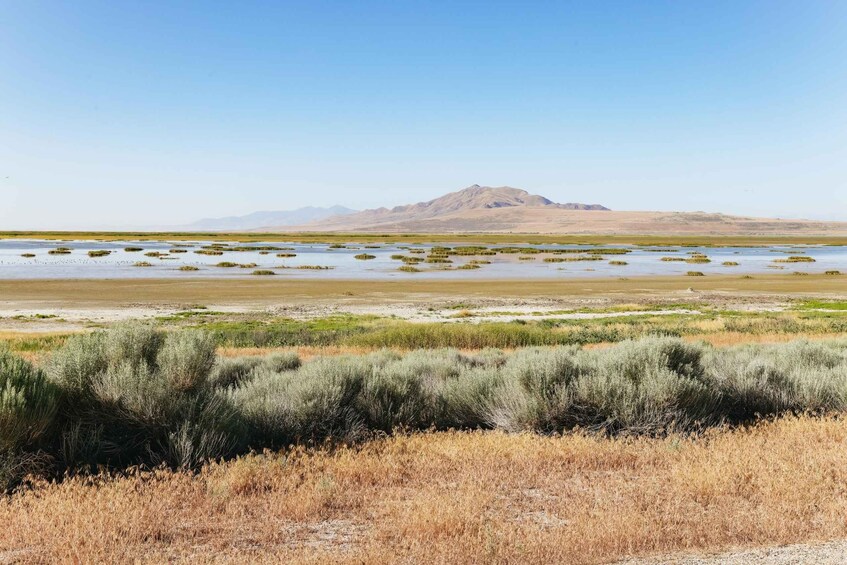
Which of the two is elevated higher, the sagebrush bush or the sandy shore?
the sagebrush bush

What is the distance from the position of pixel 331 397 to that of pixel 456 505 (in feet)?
11.5

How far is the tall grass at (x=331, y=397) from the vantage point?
754cm

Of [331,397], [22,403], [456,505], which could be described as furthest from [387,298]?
[456,505]

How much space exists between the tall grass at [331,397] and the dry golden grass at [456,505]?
0.81 m

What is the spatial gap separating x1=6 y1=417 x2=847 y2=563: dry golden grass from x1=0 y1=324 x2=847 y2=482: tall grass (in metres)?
0.81

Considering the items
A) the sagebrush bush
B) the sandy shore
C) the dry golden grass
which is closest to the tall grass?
the sagebrush bush

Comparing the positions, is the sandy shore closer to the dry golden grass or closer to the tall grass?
the tall grass

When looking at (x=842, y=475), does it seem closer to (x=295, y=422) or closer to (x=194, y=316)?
(x=295, y=422)

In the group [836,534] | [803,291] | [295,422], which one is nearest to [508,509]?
[836,534]

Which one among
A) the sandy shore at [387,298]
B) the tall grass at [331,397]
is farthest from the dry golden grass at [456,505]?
the sandy shore at [387,298]

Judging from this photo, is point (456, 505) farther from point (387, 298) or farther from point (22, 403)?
point (387, 298)

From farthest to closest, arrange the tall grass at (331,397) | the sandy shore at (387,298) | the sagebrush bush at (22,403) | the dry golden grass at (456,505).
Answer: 1. the sandy shore at (387,298)
2. the tall grass at (331,397)
3. the sagebrush bush at (22,403)
4. the dry golden grass at (456,505)

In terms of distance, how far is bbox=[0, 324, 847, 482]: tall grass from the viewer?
24.7 ft

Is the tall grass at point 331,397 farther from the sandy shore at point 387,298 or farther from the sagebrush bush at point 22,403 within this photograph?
the sandy shore at point 387,298
